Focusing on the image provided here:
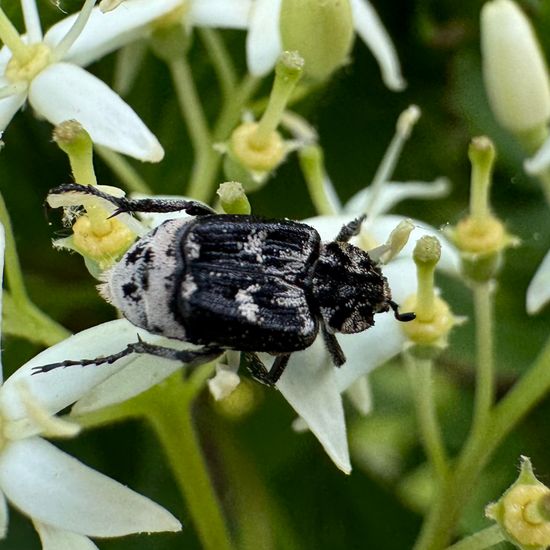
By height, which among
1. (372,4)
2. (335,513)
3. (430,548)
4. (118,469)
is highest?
(372,4)

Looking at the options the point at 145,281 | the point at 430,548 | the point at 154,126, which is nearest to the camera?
the point at 145,281

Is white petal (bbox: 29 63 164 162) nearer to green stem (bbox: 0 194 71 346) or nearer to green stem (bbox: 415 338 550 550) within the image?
green stem (bbox: 0 194 71 346)

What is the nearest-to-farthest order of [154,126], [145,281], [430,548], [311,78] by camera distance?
[145,281] < [430,548] < [311,78] < [154,126]

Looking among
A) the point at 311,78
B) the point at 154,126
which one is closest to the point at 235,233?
the point at 311,78

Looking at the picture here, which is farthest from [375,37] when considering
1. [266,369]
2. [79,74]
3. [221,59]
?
[266,369]

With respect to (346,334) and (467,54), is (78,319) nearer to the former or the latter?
(346,334)

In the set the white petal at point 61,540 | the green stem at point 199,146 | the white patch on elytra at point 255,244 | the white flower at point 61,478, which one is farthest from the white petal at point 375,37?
the white petal at point 61,540

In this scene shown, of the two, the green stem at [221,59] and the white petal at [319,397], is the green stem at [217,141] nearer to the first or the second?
the green stem at [221,59]

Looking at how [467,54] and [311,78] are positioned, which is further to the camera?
[467,54]
